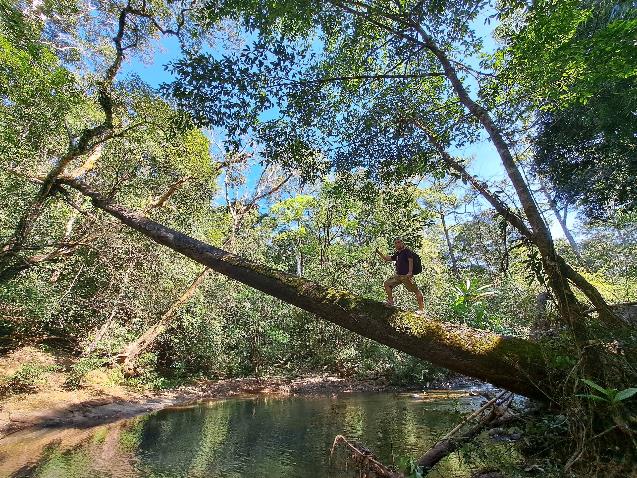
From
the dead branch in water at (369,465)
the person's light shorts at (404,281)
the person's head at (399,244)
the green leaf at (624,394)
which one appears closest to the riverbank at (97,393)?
the person's light shorts at (404,281)

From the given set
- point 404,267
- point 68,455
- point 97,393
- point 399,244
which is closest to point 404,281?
point 404,267

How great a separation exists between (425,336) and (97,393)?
12836 mm

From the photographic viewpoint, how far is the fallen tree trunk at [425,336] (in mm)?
4266

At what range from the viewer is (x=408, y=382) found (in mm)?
17250

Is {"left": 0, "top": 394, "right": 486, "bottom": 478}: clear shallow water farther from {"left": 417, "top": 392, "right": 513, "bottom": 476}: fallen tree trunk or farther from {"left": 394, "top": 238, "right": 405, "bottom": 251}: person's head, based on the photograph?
{"left": 394, "top": 238, "right": 405, "bottom": 251}: person's head

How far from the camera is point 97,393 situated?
13.1 metres

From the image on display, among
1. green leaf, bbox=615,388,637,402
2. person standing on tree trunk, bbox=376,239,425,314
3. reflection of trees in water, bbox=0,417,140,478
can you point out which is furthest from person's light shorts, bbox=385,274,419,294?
reflection of trees in water, bbox=0,417,140,478

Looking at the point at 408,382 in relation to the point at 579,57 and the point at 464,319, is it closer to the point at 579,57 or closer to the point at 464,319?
the point at 464,319

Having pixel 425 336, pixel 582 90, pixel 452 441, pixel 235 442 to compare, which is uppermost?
pixel 582 90

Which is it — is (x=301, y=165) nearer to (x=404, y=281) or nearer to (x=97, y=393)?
(x=404, y=281)

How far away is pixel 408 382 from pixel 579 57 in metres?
14.8

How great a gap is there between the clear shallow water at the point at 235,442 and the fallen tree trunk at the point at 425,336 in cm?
213

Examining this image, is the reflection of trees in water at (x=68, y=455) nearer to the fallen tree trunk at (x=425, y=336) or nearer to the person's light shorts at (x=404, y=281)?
the fallen tree trunk at (x=425, y=336)

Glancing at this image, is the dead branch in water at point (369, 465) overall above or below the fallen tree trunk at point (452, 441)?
below
